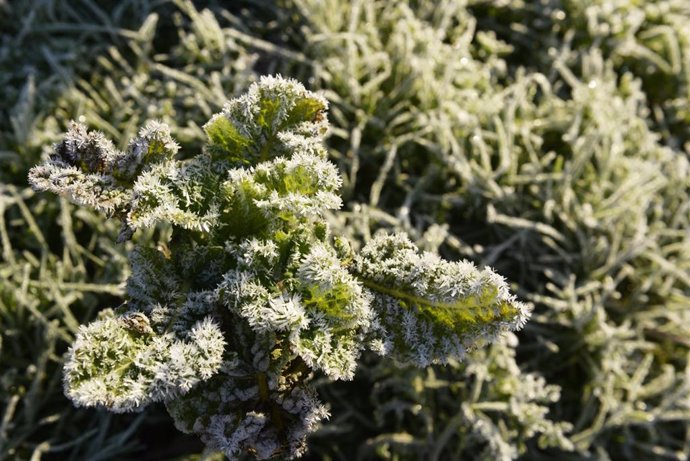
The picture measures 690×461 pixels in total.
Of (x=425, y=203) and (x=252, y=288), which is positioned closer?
(x=252, y=288)

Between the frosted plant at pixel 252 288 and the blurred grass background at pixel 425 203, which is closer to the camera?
the frosted plant at pixel 252 288

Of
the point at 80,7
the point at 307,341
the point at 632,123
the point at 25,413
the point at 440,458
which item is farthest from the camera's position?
the point at 80,7

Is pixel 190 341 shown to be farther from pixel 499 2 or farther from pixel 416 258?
pixel 499 2

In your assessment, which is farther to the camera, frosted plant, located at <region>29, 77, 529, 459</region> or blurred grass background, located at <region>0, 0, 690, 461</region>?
blurred grass background, located at <region>0, 0, 690, 461</region>

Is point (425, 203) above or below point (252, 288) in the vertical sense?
below

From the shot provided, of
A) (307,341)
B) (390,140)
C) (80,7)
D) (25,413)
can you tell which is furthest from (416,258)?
(80,7)
